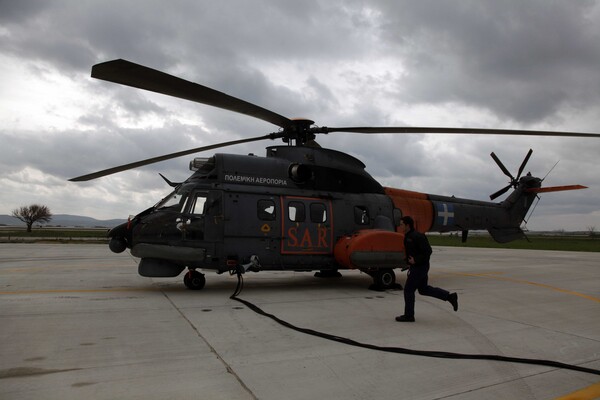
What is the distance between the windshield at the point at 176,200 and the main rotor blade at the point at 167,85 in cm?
233

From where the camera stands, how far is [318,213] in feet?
33.3

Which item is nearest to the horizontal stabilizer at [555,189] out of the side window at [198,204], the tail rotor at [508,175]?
the tail rotor at [508,175]

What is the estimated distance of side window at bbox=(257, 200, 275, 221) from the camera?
9500mm

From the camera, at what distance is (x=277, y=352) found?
472 cm

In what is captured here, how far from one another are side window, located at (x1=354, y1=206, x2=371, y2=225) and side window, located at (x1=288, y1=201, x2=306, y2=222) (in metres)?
1.62

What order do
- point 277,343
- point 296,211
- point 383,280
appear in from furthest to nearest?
point 383,280
point 296,211
point 277,343

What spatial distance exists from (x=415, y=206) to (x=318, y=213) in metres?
3.67

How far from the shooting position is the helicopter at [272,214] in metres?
8.70

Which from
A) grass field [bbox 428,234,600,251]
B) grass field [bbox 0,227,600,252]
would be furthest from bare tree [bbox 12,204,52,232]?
grass field [bbox 428,234,600,251]

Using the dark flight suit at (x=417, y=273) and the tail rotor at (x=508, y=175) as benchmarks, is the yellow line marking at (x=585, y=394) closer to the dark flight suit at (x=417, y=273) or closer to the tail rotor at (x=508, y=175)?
the dark flight suit at (x=417, y=273)

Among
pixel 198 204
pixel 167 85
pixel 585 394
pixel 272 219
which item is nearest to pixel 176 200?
pixel 198 204

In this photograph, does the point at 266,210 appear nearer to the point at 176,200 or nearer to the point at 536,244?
the point at 176,200

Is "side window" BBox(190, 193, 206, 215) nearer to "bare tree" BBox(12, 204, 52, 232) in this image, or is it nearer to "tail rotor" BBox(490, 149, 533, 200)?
"tail rotor" BBox(490, 149, 533, 200)

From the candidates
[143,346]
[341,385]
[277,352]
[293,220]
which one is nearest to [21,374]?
[143,346]
